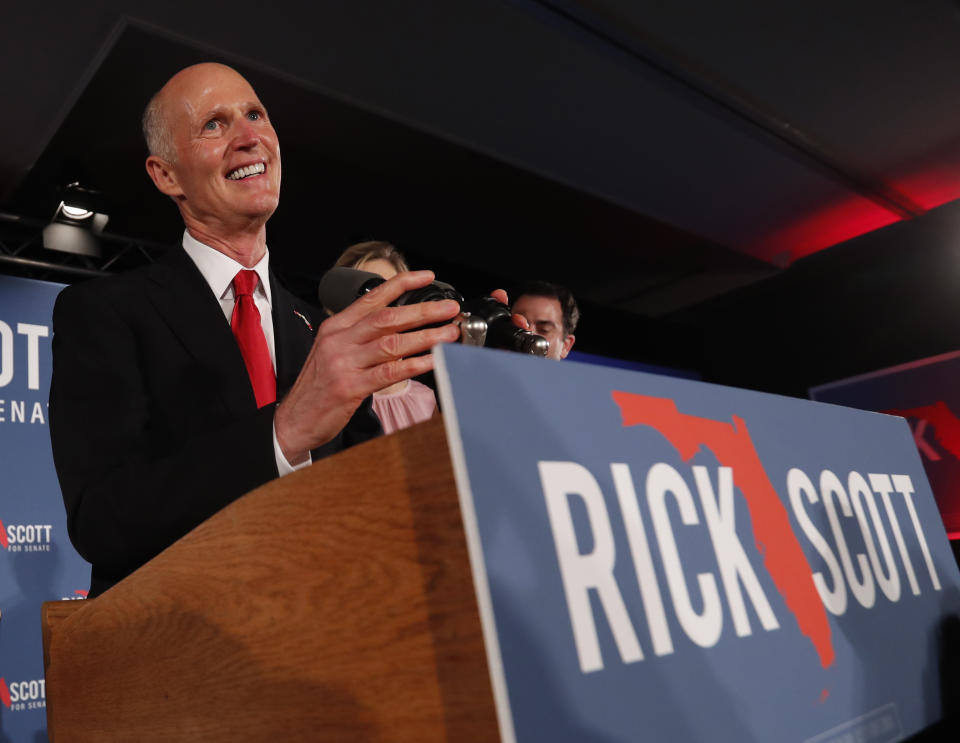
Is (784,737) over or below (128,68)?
below

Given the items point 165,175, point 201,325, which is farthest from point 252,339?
point 165,175

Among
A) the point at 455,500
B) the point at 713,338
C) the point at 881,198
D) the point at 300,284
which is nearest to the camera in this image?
the point at 455,500

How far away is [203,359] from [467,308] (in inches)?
14.7

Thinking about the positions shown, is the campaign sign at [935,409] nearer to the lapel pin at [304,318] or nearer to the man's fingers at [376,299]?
the lapel pin at [304,318]

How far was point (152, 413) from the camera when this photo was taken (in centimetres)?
96

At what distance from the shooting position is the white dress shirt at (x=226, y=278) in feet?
3.58

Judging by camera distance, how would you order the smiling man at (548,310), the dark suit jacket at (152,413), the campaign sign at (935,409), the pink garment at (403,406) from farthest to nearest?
1. the campaign sign at (935,409)
2. the smiling man at (548,310)
3. the pink garment at (403,406)
4. the dark suit jacket at (152,413)

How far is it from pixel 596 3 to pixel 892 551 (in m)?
2.92

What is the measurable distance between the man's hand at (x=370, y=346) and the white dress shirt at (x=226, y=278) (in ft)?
1.28

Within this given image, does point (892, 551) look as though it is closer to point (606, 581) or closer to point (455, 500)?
point (606, 581)

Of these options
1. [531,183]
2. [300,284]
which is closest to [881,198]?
[531,183]

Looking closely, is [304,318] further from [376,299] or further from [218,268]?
[376,299]

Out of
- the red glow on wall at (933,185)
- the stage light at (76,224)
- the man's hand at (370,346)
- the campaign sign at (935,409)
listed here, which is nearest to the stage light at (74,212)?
the stage light at (76,224)

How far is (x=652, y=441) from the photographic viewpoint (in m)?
0.64
